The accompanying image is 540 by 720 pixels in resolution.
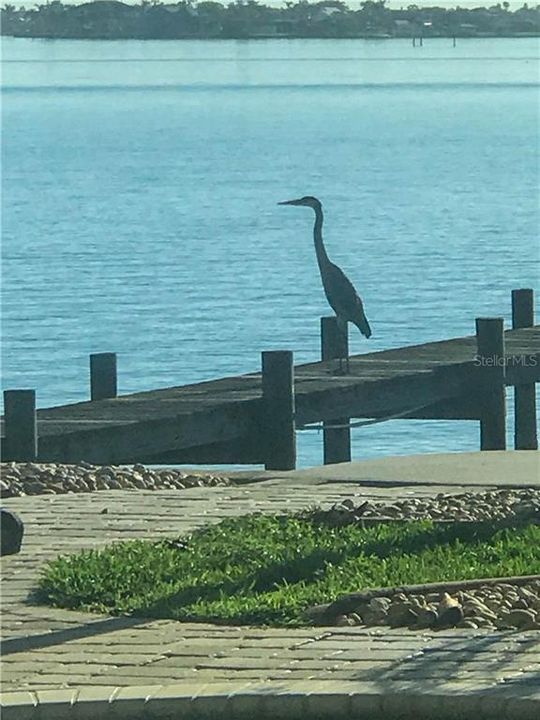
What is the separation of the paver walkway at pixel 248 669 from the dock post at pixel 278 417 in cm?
694

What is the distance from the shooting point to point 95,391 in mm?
18359

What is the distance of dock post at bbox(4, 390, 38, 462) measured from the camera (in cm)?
1452

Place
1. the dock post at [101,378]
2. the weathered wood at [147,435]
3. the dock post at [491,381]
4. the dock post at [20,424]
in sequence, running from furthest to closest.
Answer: the dock post at [101,378] → the dock post at [491,381] → the weathered wood at [147,435] → the dock post at [20,424]

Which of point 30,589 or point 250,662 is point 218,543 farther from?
point 250,662

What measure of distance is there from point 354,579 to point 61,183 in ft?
249

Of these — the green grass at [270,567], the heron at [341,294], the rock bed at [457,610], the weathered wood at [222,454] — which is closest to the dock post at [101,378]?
the weathered wood at [222,454]

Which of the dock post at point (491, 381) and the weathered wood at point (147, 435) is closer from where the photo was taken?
the weathered wood at point (147, 435)

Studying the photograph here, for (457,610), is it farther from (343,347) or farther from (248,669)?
(343,347)

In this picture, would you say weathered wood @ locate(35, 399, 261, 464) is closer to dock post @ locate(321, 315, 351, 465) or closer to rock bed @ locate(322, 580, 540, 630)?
dock post @ locate(321, 315, 351, 465)

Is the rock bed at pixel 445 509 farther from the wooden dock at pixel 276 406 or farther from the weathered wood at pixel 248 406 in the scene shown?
the weathered wood at pixel 248 406

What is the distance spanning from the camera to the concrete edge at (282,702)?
7035mm

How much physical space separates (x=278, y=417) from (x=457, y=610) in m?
8.08

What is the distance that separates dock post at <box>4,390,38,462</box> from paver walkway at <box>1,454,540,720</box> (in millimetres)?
5305

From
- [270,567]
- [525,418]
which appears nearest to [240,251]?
[525,418]
